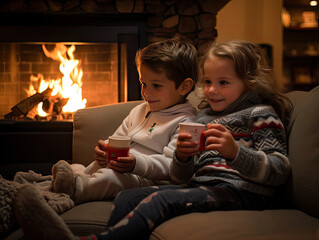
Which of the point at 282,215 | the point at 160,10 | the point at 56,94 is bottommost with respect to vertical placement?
the point at 282,215

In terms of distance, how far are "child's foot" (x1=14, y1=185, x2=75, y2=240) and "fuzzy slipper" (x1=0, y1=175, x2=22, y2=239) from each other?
0.64 ft

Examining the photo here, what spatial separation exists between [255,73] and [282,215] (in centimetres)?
56

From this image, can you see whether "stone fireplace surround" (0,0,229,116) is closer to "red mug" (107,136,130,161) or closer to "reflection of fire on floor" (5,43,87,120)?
"reflection of fire on floor" (5,43,87,120)

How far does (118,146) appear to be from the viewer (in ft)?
4.19

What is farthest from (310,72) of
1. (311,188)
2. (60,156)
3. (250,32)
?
(311,188)

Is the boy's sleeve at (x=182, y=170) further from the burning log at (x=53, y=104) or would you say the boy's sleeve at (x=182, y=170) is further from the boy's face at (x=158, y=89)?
the burning log at (x=53, y=104)

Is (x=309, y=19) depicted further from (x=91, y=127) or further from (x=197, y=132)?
(x=197, y=132)

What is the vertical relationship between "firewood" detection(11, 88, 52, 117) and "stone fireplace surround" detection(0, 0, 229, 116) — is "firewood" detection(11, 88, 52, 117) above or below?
below

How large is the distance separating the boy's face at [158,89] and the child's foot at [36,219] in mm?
785

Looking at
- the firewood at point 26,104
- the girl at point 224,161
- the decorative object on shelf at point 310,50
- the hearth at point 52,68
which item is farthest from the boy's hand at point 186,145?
the decorative object on shelf at point 310,50

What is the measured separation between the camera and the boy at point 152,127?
135 centimetres

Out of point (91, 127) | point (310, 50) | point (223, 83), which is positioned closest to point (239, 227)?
point (223, 83)

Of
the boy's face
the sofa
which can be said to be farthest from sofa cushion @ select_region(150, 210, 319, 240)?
the boy's face

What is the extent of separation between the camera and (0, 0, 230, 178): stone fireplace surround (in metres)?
2.55
